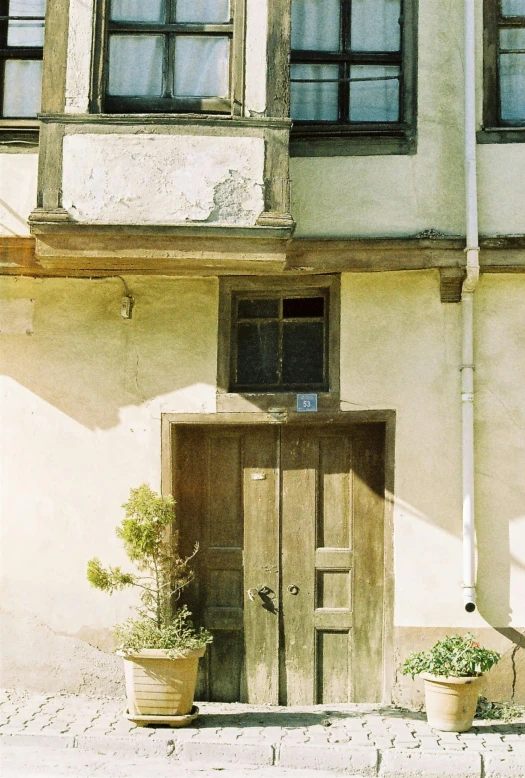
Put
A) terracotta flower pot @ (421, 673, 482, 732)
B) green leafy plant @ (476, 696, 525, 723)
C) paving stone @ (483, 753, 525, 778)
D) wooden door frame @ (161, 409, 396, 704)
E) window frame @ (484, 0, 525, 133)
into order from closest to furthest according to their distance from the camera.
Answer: paving stone @ (483, 753, 525, 778), terracotta flower pot @ (421, 673, 482, 732), green leafy plant @ (476, 696, 525, 723), wooden door frame @ (161, 409, 396, 704), window frame @ (484, 0, 525, 133)

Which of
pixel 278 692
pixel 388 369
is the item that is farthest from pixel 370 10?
pixel 278 692

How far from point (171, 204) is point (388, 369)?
2.24 metres

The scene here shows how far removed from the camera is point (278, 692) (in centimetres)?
791

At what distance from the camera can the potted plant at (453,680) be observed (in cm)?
681

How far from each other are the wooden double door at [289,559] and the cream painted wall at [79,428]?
50 centimetres

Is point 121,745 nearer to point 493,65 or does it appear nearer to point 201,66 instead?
point 201,66

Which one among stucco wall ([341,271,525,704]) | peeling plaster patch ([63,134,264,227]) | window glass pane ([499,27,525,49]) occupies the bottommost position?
stucco wall ([341,271,525,704])

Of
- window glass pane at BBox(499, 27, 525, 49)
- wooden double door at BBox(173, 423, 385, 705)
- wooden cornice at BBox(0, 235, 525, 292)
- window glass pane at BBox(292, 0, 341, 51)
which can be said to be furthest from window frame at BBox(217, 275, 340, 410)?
window glass pane at BBox(499, 27, 525, 49)

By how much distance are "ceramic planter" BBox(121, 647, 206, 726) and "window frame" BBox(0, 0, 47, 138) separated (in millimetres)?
4384

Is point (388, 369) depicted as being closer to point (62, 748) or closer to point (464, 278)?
point (464, 278)

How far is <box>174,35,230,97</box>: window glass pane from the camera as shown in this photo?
302 inches

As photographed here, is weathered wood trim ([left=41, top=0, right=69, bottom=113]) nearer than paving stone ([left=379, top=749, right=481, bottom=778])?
No

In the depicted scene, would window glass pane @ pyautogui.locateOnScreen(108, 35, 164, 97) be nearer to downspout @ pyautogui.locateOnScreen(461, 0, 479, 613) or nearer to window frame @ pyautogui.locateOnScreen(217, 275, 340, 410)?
window frame @ pyautogui.locateOnScreen(217, 275, 340, 410)

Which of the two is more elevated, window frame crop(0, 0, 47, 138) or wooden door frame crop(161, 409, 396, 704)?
window frame crop(0, 0, 47, 138)
